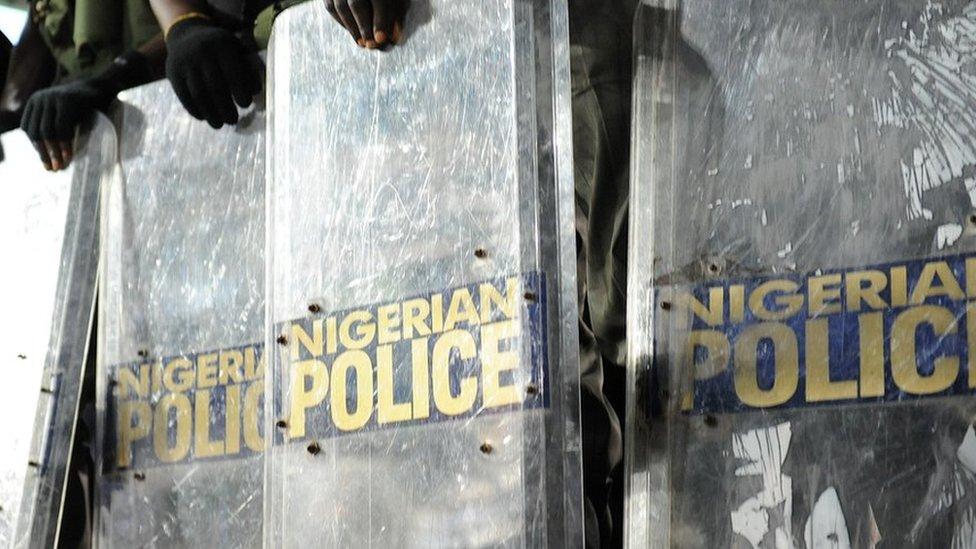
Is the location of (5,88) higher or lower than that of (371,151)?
higher

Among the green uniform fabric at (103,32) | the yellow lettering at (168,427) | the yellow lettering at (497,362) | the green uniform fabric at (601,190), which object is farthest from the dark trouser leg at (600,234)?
the green uniform fabric at (103,32)

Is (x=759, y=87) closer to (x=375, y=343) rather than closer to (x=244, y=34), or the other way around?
(x=375, y=343)

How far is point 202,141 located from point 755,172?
3.02 ft

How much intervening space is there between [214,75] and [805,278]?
95 cm

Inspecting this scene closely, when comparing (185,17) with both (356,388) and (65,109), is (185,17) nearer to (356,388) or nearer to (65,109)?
Result: (65,109)

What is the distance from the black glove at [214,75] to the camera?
2.24m

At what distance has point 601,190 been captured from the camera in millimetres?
1904

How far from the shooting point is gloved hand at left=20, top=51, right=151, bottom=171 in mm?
2438

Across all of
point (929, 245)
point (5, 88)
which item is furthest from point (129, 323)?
point (929, 245)

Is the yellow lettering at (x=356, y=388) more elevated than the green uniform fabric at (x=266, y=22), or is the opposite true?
the green uniform fabric at (x=266, y=22)

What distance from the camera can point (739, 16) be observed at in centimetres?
179

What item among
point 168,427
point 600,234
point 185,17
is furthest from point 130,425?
point 600,234

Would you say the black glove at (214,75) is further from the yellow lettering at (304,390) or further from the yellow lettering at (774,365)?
the yellow lettering at (774,365)

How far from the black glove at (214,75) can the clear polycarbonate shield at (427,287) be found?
0.19m
